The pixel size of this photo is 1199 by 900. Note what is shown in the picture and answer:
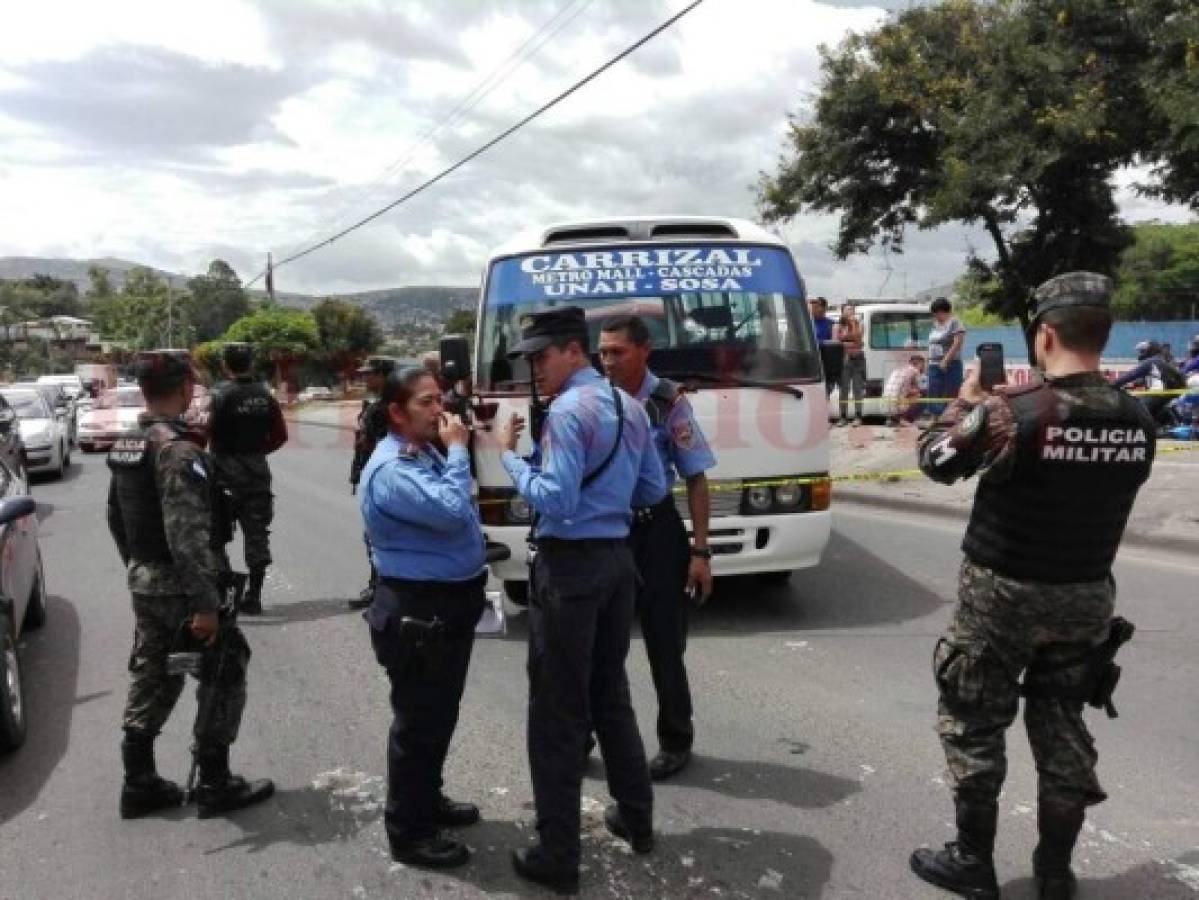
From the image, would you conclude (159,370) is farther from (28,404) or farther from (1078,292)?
(28,404)

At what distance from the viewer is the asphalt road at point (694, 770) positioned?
10.6 ft

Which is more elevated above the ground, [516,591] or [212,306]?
[212,306]

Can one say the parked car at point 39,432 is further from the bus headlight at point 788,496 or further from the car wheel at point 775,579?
the bus headlight at point 788,496

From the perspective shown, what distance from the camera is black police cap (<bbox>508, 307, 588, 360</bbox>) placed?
308 centimetres

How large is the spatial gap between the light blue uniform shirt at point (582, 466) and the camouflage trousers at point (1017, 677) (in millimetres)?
1080

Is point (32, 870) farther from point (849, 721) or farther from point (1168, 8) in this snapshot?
point (1168, 8)

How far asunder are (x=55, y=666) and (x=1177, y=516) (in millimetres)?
8419

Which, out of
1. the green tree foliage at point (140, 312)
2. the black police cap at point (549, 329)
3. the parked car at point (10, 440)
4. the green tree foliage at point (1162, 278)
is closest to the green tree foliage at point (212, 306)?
the green tree foliage at point (140, 312)

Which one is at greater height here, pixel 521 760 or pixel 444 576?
pixel 444 576

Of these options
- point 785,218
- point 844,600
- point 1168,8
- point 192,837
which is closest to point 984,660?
point 192,837

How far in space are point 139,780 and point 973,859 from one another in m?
2.87

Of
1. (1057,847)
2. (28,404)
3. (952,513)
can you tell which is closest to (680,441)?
(1057,847)

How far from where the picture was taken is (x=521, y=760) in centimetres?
417

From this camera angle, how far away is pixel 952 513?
32.4 ft
